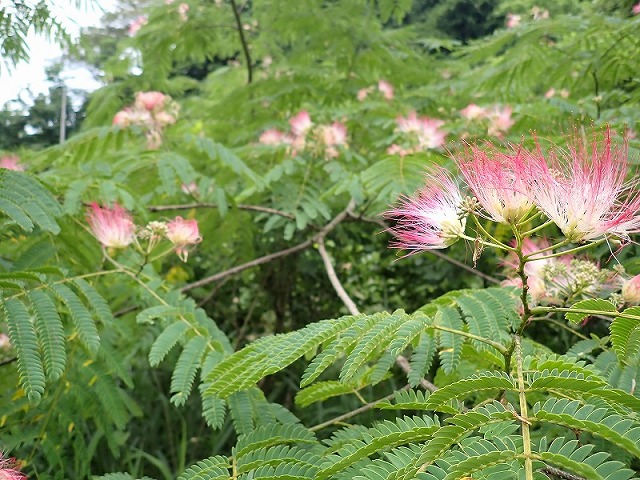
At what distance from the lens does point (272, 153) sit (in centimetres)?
338

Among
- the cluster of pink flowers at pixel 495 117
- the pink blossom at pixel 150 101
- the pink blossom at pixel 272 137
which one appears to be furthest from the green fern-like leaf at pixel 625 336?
the pink blossom at pixel 150 101

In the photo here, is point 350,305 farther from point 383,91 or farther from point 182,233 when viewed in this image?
point 383,91

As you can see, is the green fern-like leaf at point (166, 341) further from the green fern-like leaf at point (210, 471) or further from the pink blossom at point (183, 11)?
the pink blossom at point (183, 11)

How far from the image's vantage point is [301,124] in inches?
135

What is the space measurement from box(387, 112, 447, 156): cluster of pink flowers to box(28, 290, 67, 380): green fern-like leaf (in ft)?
7.12

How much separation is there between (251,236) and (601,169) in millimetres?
2836

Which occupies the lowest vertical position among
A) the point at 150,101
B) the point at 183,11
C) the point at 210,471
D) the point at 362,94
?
the point at 210,471

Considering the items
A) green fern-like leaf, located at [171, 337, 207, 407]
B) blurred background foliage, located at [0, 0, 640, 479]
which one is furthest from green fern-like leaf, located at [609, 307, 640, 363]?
green fern-like leaf, located at [171, 337, 207, 407]

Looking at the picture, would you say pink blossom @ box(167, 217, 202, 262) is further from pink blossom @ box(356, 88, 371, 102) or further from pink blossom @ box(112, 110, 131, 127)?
pink blossom @ box(356, 88, 371, 102)

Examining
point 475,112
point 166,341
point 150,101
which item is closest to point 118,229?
point 166,341

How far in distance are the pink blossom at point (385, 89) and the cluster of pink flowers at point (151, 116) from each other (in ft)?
4.63

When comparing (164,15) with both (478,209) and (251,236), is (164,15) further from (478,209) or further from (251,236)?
(478,209)

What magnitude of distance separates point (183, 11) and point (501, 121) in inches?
97.7

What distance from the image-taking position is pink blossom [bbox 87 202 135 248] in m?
2.22
